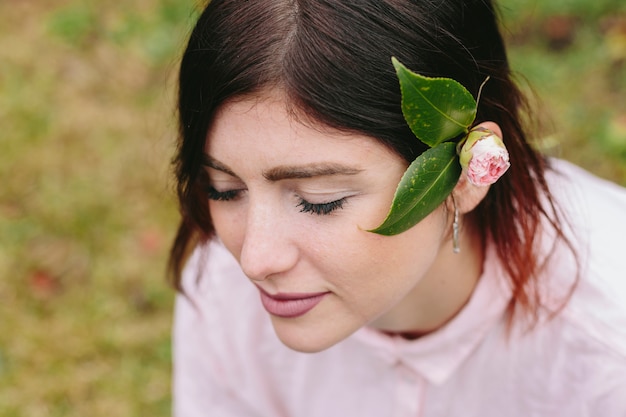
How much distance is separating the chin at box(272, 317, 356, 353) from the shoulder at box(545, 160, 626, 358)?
0.53m

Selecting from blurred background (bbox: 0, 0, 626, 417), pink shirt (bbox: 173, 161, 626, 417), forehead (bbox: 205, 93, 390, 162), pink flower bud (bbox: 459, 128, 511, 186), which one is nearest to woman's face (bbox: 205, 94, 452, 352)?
forehead (bbox: 205, 93, 390, 162)

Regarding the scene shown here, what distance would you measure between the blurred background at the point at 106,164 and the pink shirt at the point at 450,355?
0.70 metres

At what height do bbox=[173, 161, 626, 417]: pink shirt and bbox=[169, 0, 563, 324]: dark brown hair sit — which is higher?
bbox=[169, 0, 563, 324]: dark brown hair

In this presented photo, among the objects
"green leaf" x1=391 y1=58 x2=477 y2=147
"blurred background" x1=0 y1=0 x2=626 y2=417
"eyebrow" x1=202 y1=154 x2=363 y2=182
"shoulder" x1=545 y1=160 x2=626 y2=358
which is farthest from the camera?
"blurred background" x1=0 y1=0 x2=626 y2=417

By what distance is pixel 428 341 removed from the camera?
1.92m

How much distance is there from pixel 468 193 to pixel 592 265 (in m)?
0.45

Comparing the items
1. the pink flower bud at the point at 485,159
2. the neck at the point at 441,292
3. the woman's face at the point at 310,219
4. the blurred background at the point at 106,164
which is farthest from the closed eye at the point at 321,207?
the blurred background at the point at 106,164

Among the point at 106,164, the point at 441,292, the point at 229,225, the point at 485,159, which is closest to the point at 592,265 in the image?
the point at 441,292

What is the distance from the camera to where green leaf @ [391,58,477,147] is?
1346 mm

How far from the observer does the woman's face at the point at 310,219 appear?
1442mm

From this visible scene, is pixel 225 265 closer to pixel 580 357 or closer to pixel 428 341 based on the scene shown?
pixel 428 341

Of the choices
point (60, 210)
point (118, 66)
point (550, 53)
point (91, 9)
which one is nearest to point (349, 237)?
point (60, 210)

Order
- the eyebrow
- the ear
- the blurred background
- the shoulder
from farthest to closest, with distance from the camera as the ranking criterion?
the blurred background < the shoulder < the ear < the eyebrow

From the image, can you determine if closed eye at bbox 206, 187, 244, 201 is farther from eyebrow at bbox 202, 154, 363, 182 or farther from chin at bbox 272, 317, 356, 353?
chin at bbox 272, 317, 356, 353
